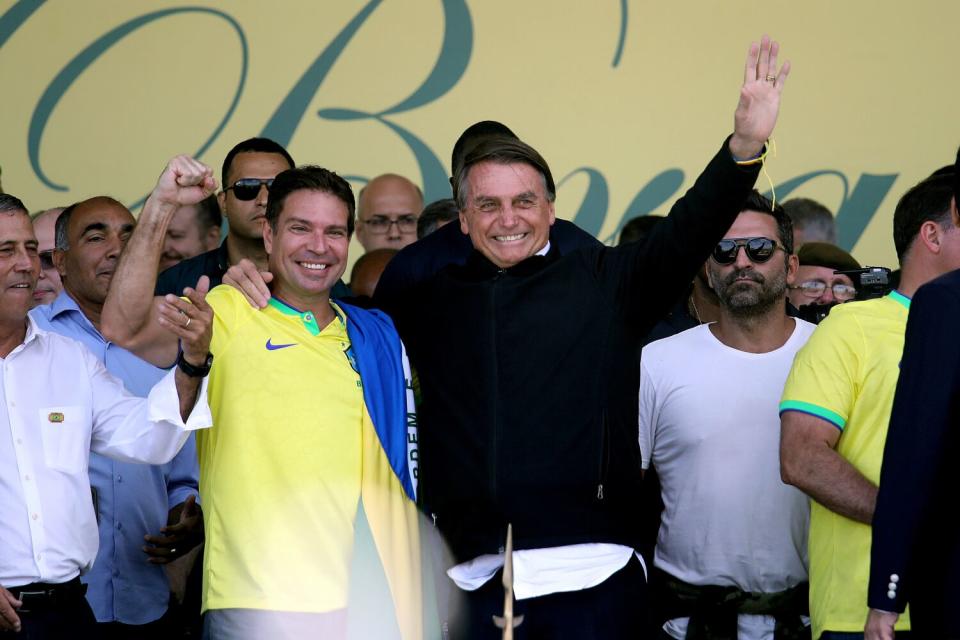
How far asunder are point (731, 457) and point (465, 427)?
0.76m

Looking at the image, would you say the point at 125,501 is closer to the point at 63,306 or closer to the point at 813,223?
the point at 63,306

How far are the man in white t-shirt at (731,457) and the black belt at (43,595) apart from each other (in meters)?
1.37

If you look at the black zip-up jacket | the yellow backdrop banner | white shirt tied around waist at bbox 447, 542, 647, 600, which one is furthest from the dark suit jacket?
the yellow backdrop banner

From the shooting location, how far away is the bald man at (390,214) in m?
5.45

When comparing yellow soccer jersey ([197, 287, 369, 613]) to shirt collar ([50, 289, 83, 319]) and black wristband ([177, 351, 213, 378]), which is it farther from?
shirt collar ([50, 289, 83, 319])

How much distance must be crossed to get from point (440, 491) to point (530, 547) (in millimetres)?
245

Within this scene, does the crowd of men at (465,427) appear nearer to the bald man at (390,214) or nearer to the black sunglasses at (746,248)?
the black sunglasses at (746,248)

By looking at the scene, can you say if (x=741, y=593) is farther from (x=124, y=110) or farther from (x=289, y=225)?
(x=124, y=110)

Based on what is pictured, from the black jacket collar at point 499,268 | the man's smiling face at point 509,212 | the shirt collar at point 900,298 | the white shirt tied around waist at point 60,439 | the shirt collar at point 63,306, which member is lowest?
the white shirt tied around waist at point 60,439

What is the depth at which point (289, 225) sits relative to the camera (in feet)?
11.3

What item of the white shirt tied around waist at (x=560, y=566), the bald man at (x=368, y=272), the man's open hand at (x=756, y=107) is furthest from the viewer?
the bald man at (x=368, y=272)

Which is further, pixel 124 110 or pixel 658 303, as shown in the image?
pixel 124 110

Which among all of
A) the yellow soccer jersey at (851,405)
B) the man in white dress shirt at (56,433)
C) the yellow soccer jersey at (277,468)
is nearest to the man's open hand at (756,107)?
the yellow soccer jersey at (851,405)

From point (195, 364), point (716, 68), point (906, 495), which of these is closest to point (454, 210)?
point (716, 68)
